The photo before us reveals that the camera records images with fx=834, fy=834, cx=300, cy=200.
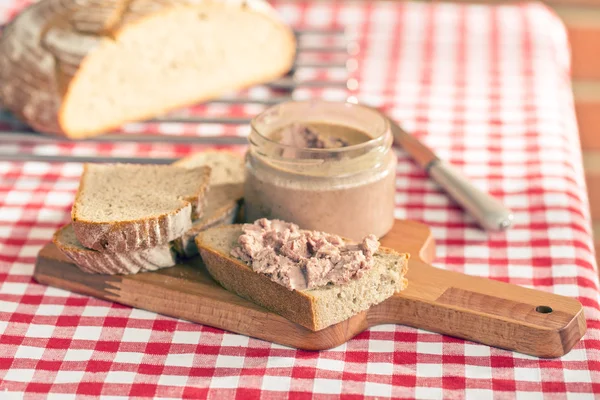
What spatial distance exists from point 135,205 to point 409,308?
575 millimetres

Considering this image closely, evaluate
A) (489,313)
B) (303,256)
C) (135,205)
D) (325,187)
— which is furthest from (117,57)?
(489,313)

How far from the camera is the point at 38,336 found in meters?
1.57

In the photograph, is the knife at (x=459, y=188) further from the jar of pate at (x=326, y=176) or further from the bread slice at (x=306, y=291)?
the bread slice at (x=306, y=291)

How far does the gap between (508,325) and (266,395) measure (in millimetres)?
446

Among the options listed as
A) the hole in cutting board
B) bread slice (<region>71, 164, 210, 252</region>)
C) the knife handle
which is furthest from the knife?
bread slice (<region>71, 164, 210, 252</region>)

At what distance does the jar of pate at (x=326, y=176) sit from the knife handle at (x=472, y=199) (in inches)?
10.4

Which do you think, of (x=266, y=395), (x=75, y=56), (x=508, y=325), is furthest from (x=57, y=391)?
(x=75, y=56)

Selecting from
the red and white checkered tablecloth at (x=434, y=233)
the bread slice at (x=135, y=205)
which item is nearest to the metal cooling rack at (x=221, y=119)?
the red and white checkered tablecloth at (x=434, y=233)

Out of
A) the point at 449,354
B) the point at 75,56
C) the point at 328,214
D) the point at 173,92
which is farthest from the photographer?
the point at 173,92

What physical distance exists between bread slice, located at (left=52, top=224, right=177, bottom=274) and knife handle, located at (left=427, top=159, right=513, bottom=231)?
737 mm

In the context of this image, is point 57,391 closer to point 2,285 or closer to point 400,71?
point 2,285

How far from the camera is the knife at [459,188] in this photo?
6.32 ft

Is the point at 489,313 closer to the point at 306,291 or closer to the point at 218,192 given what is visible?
the point at 306,291

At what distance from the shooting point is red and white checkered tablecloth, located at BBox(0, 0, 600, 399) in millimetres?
1436
